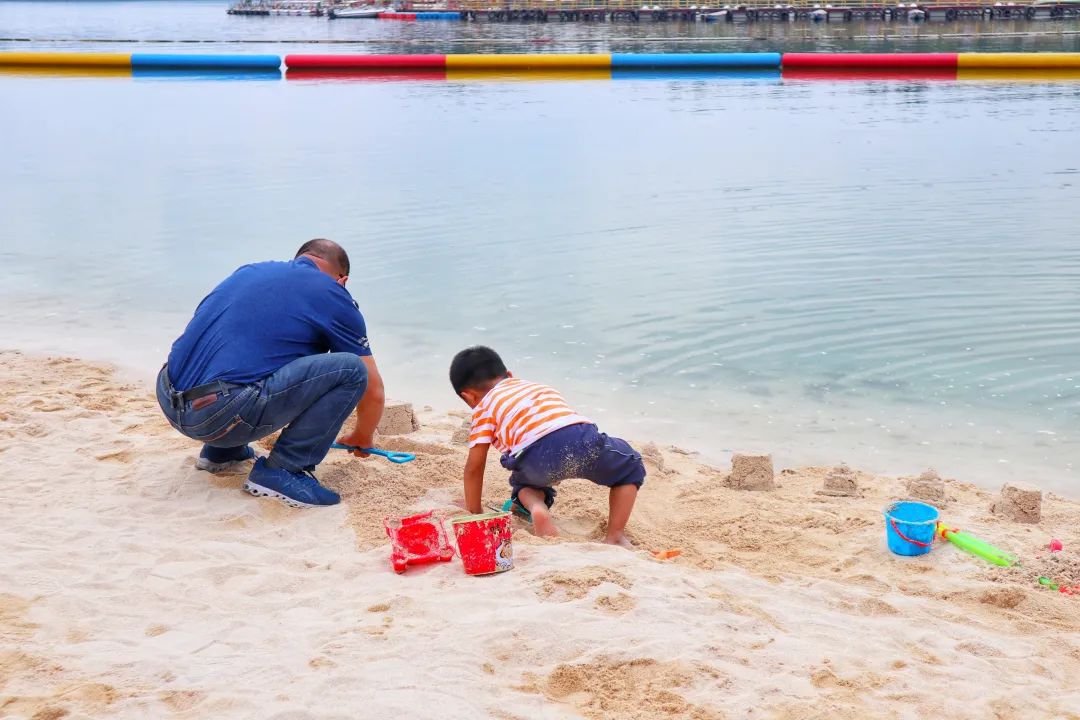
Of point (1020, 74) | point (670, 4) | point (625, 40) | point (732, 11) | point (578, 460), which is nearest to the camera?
point (578, 460)

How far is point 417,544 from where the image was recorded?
12.4ft

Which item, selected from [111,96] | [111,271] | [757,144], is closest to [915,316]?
[111,271]

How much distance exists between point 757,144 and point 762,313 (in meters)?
7.31

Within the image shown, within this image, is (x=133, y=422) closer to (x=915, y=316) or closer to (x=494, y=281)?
(x=494, y=281)

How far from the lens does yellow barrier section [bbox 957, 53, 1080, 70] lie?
2198cm

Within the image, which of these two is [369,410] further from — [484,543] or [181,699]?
[181,699]

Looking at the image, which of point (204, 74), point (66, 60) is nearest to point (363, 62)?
point (204, 74)

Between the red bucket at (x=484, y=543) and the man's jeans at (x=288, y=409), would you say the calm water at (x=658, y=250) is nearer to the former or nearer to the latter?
the man's jeans at (x=288, y=409)

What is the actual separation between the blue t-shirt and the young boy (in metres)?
0.63

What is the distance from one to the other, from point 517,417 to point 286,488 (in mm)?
946

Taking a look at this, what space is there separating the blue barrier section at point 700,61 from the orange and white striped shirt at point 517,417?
21508mm

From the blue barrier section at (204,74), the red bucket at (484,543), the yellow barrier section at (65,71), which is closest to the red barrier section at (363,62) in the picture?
the blue barrier section at (204,74)

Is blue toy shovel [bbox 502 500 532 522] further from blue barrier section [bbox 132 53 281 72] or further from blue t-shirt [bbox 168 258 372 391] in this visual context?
blue barrier section [bbox 132 53 281 72]

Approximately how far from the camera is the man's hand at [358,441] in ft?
15.9
